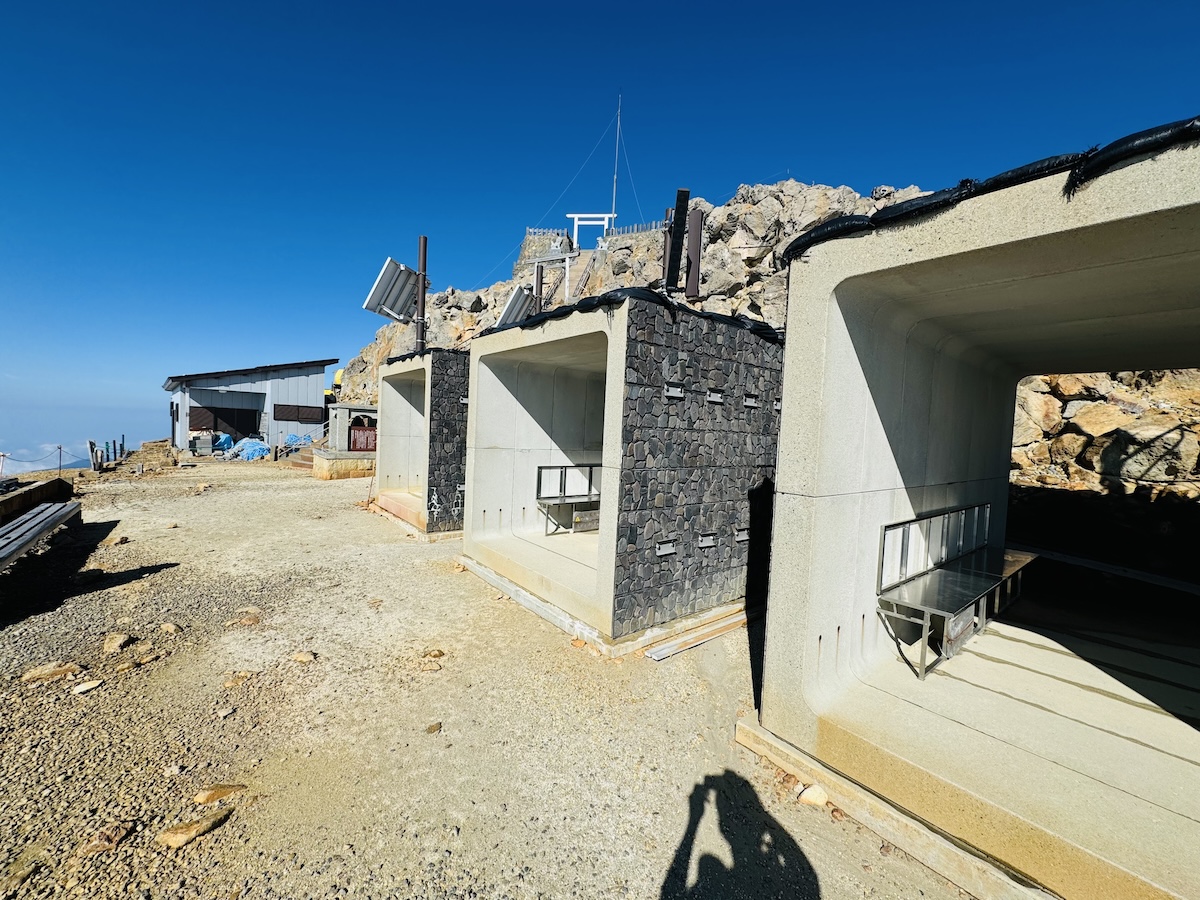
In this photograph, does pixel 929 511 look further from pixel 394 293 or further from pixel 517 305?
pixel 394 293

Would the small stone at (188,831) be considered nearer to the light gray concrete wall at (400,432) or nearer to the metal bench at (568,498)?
the metal bench at (568,498)

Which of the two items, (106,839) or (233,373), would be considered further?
(233,373)

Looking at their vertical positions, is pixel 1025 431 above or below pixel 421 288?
below

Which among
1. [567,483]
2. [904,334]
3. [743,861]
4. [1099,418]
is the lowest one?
[743,861]

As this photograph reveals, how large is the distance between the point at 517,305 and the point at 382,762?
7.76 m

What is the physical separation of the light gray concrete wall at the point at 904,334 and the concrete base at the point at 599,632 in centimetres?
173

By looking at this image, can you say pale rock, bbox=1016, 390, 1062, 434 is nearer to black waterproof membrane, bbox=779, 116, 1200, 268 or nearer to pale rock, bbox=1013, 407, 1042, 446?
pale rock, bbox=1013, 407, 1042, 446

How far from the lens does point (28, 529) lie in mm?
6191

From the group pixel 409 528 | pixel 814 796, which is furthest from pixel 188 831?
pixel 409 528

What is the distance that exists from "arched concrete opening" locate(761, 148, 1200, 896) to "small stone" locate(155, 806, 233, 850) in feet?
10.5

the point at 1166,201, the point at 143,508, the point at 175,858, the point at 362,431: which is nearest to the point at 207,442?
the point at 362,431

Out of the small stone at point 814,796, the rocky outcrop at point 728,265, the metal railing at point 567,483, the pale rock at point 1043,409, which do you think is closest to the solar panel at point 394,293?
the rocky outcrop at point 728,265

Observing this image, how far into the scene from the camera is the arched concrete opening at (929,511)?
213 cm

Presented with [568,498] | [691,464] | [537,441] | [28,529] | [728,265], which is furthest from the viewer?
[728,265]
